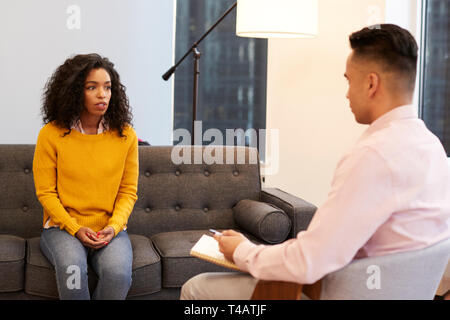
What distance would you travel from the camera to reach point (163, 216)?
3.14 metres

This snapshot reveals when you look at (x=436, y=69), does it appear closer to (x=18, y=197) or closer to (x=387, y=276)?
(x=18, y=197)

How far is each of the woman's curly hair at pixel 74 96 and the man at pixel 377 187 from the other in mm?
1332

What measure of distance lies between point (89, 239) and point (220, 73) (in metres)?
2.57

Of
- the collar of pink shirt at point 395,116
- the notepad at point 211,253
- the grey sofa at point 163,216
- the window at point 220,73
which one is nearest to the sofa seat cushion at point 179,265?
the grey sofa at point 163,216

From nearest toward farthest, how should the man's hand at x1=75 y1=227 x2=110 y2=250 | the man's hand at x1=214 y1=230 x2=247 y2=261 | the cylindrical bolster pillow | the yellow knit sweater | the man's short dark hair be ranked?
the man's short dark hair, the man's hand at x1=214 y1=230 x2=247 y2=261, the man's hand at x1=75 y1=227 x2=110 y2=250, the yellow knit sweater, the cylindrical bolster pillow

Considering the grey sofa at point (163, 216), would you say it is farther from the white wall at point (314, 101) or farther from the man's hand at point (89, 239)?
the white wall at point (314, 101)

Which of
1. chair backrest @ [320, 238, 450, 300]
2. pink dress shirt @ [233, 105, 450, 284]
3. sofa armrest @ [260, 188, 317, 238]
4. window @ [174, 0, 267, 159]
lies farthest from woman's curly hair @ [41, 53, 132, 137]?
window @ [174, 0, 267, 159]

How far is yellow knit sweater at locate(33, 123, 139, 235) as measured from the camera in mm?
2627

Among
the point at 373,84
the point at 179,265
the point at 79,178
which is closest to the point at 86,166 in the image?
the point at 79,178

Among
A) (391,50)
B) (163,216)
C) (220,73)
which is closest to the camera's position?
(391,50)

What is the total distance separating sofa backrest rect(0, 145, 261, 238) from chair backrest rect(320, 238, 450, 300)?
5.70ft

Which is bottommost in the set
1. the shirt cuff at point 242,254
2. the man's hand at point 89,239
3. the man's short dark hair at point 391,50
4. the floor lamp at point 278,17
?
the man's hand at point 89,239

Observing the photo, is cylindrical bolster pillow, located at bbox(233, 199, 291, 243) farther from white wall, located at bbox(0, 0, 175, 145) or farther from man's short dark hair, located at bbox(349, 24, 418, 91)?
white wall, located at bbox(0, 0, 175, 145)

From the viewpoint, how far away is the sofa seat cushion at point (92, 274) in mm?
2535
